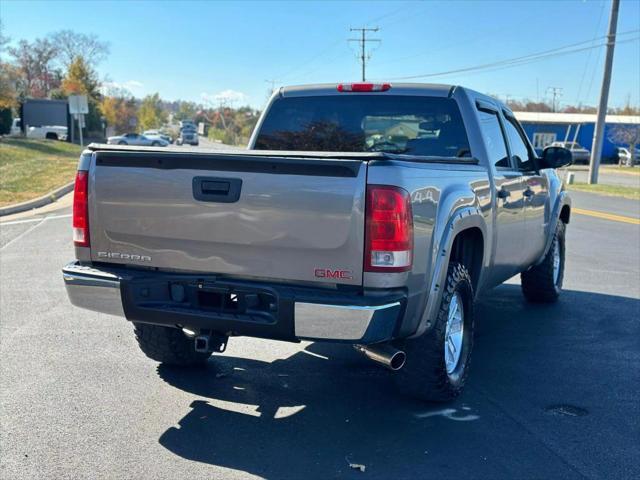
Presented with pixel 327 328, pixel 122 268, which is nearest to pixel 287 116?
pixel 122 268

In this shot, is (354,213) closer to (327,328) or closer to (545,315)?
(327,328)

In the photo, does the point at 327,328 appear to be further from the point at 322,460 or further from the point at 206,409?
the point at 206,409

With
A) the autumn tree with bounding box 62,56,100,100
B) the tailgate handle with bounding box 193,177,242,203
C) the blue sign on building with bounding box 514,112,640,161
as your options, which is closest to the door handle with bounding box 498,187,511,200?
the tailgate handle with bounding box 193,177,242,203

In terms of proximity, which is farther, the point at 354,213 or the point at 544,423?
the point at 544,423

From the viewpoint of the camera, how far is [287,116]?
19.2 ft

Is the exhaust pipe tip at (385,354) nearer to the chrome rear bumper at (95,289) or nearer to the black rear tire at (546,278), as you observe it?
the chrome rear bumper at (95,289)

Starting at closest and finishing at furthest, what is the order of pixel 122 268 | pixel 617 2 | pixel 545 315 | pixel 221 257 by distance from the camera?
pixel 221 257, pixel 122 268, pixel 545 315, pixel 617 2

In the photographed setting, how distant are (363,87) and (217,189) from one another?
2.26m

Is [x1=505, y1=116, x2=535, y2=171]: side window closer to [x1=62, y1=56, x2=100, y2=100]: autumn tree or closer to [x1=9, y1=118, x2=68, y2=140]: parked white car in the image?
[x1=9, y1=118, x2=68, y2=140]: parked white car

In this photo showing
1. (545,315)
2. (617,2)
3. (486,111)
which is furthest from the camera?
(617,2)

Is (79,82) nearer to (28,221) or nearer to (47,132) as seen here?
(47,132)

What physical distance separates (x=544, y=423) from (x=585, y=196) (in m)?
21.1

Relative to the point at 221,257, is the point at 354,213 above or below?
above

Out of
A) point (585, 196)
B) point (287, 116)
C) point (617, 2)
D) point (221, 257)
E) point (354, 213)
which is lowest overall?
point (585, 196)
